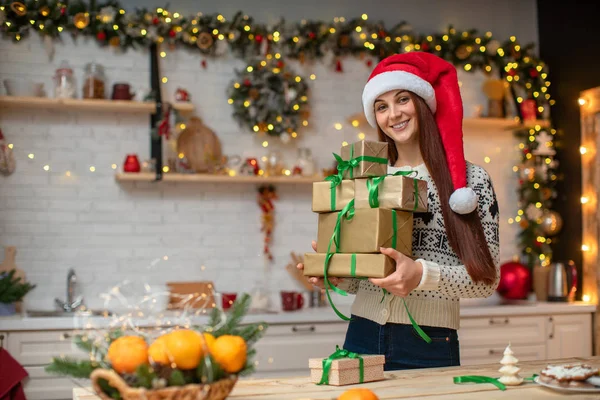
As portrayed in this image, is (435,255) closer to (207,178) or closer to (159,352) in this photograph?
(159,352)

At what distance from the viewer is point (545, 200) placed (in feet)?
17.0

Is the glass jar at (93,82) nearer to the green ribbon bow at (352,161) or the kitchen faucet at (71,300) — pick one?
the kitchen faucet at (71,300)

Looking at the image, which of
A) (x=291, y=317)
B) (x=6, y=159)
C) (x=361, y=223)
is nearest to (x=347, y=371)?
(x=361, y=223)

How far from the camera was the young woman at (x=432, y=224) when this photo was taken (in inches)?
80.9

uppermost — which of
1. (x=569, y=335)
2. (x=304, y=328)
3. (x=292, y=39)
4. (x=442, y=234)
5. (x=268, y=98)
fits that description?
(x=292, y=39)

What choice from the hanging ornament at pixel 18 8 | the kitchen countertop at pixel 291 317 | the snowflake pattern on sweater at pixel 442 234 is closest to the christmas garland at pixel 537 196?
the kitchen countertop at pixel 291 317

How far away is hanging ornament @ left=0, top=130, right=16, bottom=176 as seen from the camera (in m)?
4.19

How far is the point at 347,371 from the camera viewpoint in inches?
71.7

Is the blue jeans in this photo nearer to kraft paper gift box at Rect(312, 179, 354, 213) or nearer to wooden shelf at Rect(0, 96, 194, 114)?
kraft paper gift box at Rect(312, 179, 354, 213)

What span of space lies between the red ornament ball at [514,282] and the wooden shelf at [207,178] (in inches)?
58.0

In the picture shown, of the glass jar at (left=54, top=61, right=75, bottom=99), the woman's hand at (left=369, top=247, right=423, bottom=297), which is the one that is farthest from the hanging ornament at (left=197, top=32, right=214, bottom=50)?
the woman's hand at (left=369, top=247, right=423, bottom=297)

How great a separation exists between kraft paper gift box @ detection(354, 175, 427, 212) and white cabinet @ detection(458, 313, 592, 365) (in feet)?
8.71

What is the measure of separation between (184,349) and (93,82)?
3.22m

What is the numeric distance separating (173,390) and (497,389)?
0.88 metres
